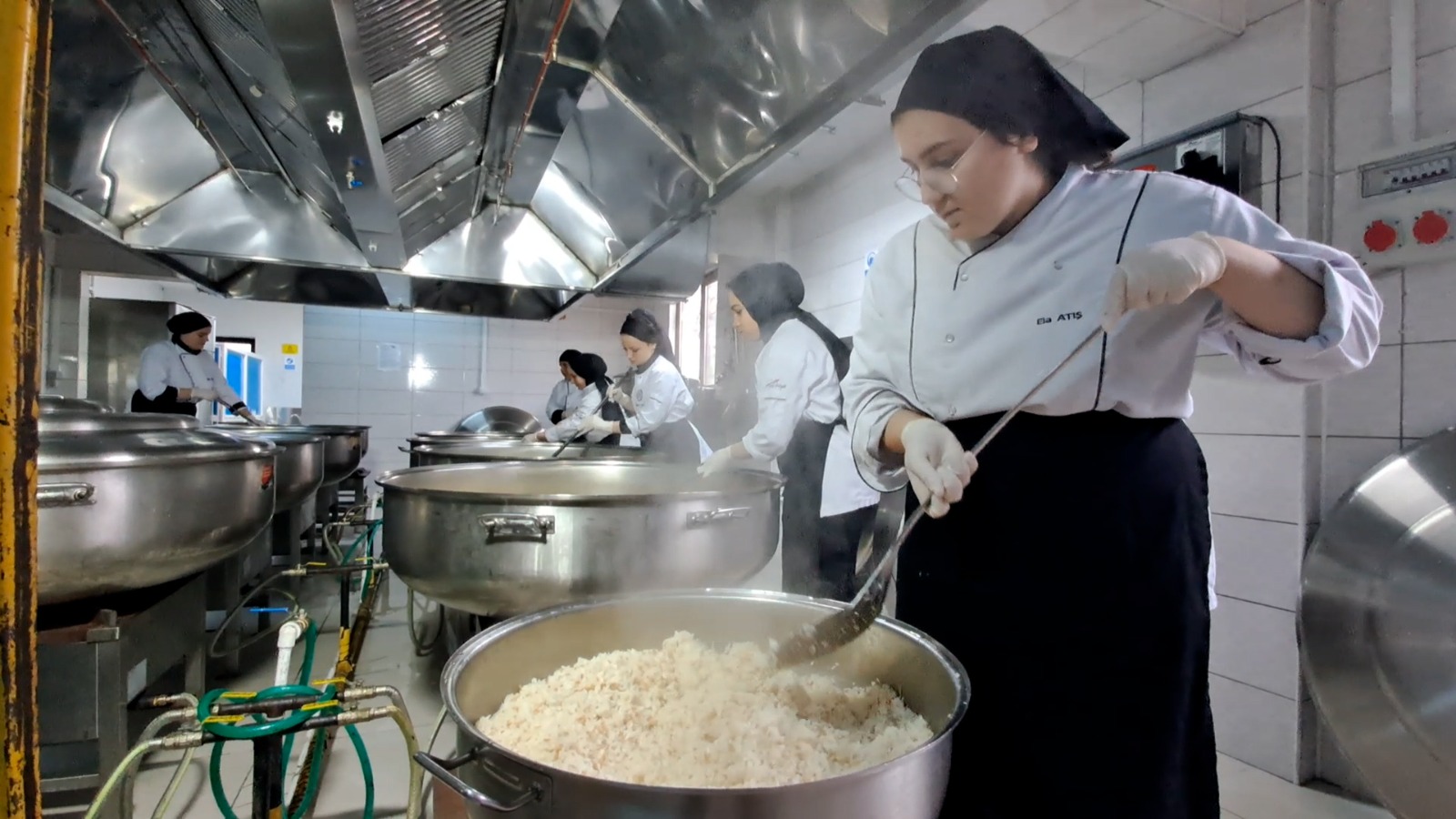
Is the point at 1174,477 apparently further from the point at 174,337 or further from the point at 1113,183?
the point at 174,337

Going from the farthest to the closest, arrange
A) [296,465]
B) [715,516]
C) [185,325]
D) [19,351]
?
[185,325] → [296,465] → [715,516] → [19,351]

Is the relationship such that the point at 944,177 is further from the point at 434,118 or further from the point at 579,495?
the point at 434,118

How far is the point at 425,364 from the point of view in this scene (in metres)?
6.50

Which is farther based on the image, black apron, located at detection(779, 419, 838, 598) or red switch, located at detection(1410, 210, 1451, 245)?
black apron, located at detection(779, 419, 838, 598)

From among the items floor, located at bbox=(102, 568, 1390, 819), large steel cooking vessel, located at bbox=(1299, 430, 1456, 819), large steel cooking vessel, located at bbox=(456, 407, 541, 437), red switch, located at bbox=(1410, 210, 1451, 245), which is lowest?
floor, located at bbox=(102, 568, 1390, 819)

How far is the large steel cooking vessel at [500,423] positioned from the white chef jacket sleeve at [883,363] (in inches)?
140

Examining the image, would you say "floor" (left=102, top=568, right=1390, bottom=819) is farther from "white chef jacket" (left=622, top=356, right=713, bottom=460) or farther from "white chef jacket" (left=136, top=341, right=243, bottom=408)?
"white chef jacket" (left=136, top=341, right=243, bottom=408)

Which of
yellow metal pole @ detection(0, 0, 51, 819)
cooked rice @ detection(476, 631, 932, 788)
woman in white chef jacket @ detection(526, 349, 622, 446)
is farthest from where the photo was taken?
woman in white chef jacket @ detection(526, 349, 622, 446)

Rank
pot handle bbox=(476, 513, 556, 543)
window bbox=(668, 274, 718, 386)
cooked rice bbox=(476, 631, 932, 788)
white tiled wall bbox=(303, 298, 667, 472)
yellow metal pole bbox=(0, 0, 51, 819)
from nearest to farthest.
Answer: yellow metal pole bbox=(0, 0, 51, 819) < cooked rice bbox=(476, 631, 932, 788) < pot handle bbox=(476, 513, 556, 543) < window bbox=(668, 274, 718, 386) < white tiled wall bbox=(303, 298, 667, 472)

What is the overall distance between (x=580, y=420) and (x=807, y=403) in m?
1.98

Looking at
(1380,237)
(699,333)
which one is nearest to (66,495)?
(1380,237)

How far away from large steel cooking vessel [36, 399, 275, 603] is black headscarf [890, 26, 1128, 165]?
1.41m

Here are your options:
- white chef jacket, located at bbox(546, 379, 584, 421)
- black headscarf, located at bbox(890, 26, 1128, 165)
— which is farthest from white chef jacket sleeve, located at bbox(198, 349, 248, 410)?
black headscarf, located at bbox(890, 26, 1128, 165)

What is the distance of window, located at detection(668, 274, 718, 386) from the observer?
5.25 m
